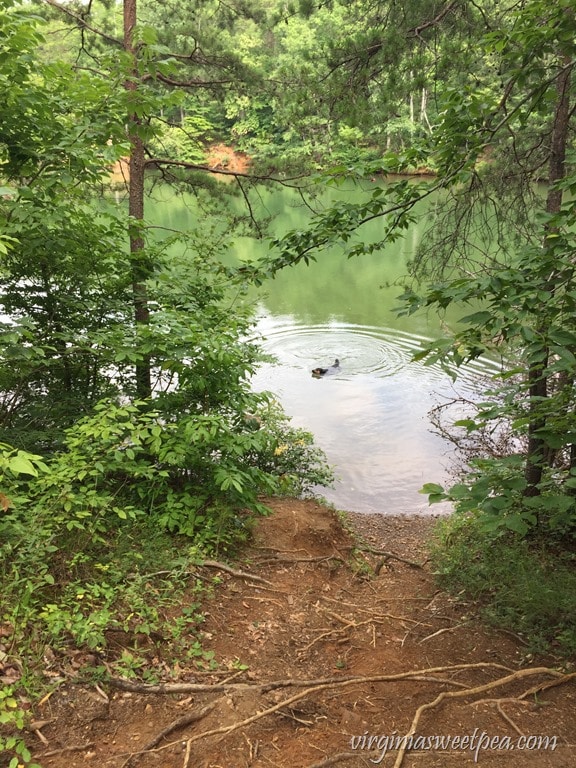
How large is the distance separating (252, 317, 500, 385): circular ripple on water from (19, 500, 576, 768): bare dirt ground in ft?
28.9

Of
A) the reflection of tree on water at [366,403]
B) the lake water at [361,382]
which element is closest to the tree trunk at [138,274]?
the reflection of tree on water at [366,403]

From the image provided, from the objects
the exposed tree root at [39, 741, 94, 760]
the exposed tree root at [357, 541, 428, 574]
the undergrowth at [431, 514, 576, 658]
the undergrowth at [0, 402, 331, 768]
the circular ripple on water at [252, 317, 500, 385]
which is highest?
the circular ripple on water at [252, 317, 500, 385]

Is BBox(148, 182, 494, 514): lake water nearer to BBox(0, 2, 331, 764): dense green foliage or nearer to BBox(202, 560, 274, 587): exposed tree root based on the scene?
BBox(0, 2, 331, 764): dense green foliage

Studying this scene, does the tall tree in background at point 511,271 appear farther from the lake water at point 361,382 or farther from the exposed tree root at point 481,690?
the lake water at point 361,382

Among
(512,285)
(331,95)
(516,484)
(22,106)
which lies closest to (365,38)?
(331,95)

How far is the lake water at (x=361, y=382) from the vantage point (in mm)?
8758

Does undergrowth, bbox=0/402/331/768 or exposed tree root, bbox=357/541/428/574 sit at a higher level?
undergrowth, bbox=0/402/331/768

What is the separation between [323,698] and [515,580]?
8.16ft

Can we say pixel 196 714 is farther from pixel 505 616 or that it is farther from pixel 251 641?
pixel 505 616

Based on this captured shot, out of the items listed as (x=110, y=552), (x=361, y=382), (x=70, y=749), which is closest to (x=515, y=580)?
(x=110, y=552)

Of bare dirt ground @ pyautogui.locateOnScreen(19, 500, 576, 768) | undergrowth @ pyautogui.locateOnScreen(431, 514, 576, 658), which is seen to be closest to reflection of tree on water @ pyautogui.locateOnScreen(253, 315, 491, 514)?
undergrowth @ pyautogui.locateOnScreen(431, 514, 576, 658)

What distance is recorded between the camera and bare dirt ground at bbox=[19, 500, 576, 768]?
7.59 feet

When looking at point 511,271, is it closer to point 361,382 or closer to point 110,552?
point 110,552

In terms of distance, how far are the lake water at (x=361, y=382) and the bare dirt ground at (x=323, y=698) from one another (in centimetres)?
348
